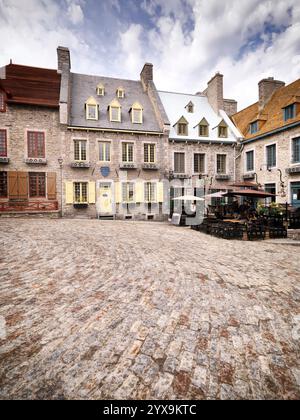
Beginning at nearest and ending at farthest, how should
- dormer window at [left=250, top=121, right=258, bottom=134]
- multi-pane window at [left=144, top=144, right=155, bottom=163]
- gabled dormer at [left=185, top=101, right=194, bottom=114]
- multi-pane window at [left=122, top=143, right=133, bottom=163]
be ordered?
Answer: multi-pane window at [left=122, top=143, right=133, bottom=163] → multi-pane window at [left=144, top=144, right=155, bottom=163] → dormer window at [left=250, top=121, right=258, bottom=134] → gabled dormer at [left=185, top=101, right=194, bottom=114]

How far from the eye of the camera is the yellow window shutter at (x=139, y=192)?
59.8ft

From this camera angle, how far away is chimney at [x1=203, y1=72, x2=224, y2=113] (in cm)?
2198

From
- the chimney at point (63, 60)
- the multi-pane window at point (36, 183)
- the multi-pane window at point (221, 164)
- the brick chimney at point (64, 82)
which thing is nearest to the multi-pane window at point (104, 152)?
the brick chimney at point (64, 82)

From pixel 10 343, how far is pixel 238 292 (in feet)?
12.4

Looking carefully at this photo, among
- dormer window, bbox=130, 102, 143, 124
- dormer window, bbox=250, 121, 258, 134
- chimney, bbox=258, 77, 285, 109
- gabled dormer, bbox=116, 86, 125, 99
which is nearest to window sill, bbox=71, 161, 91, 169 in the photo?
dormer window, bbox=130, 102, 143, 124

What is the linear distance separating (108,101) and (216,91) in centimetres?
1147

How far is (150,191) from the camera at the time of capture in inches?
741

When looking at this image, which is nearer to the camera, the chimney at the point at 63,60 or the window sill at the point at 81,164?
the window sill at the point at 81,164

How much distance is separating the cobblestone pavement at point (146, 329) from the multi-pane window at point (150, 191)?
43.4ft

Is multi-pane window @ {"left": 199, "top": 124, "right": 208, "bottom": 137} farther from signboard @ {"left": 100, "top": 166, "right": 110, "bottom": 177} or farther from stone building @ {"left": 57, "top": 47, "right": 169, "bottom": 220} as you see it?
signboard @ {"left": 100, "top": 166, "right": 110, "bottom": 177}

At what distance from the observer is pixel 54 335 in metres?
2.74

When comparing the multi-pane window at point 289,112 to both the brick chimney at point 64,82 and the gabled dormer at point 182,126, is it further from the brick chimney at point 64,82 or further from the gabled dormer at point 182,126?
the brick chimney at point 64,82

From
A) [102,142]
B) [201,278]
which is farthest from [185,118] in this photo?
[201,278]

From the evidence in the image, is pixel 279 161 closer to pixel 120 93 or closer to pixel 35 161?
pixel 120 93
